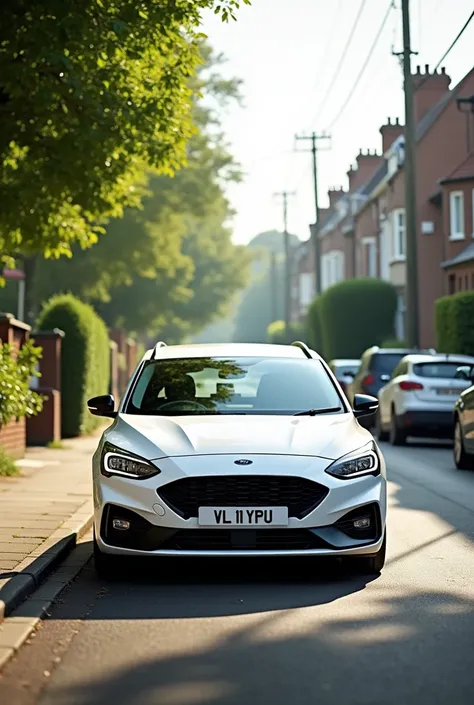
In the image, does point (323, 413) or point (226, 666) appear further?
point (323, 413)

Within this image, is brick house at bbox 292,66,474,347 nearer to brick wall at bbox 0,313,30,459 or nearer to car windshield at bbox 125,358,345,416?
brick wall at bbox 0,313,30,459

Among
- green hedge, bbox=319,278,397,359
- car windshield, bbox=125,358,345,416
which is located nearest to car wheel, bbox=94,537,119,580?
car windshield, bbox=125,358,345,416

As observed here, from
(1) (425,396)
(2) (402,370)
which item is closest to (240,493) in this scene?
(1) (425,396)

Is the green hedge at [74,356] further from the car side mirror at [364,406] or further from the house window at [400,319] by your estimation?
the house window at [400,319]

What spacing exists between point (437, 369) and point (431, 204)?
2831cm

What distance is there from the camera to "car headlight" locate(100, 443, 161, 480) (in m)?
8.45

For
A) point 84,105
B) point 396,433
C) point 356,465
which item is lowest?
point 396,433

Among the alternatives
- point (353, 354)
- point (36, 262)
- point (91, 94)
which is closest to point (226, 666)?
point (91, 94)

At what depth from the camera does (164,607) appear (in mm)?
7652

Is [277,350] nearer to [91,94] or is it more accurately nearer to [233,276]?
[91,94]

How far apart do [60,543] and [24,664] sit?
3.60 metres

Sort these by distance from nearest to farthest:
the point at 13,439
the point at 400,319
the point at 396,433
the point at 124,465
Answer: the point at 124,465, the point at 13,439, the point at 396,433, the point at 400,319

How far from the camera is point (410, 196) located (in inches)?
1293

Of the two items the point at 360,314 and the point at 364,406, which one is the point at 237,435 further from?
the point at 360,314
